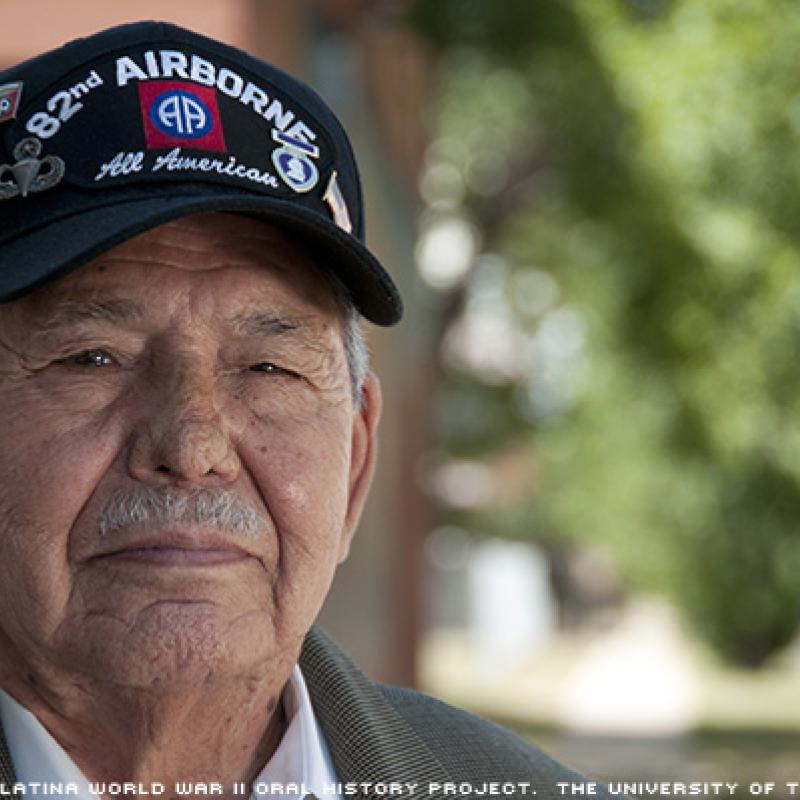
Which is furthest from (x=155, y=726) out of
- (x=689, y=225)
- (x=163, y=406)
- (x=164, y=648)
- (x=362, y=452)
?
(x=689, y=225)

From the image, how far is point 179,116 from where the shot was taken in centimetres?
201

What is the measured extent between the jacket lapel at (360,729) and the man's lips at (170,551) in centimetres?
38

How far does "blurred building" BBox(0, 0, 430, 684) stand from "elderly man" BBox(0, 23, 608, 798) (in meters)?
3.43

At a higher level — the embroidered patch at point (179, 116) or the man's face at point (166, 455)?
the embroidered patch at point (179, 116)

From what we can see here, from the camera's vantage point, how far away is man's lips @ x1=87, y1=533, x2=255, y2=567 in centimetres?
196

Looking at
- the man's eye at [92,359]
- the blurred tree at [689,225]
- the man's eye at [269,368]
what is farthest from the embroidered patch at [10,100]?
the blurred tree at [689,225]

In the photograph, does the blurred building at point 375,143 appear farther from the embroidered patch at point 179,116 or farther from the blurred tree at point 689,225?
the embroidered patch at point 179,116

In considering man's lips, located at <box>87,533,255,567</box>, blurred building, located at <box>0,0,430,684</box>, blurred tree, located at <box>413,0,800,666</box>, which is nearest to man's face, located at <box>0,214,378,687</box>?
man's lips, located at <box>87,533,255,567</box>

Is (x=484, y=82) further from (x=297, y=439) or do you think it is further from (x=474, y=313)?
(x=297, y=439)

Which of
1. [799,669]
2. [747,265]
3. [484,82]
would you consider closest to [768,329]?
[747,265]

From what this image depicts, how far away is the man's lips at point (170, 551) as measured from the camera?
1964mm

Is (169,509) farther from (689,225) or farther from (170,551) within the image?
(689,225)

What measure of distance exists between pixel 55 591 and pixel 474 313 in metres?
19.3

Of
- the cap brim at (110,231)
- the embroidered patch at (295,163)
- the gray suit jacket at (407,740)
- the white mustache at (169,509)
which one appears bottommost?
the gray suit jacket at (407,740)
